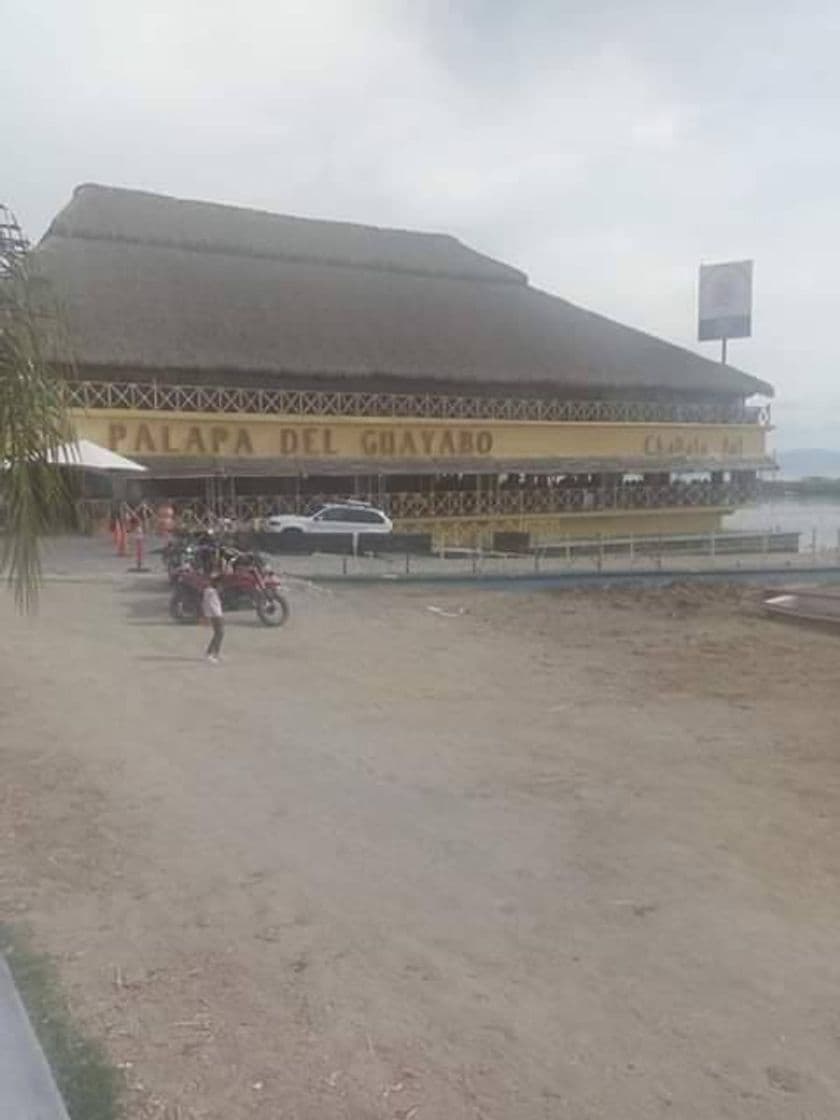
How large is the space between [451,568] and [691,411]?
21.2m

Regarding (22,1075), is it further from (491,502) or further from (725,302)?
(725,302)

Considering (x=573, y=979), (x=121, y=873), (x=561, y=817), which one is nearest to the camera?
(x=573, y=979)

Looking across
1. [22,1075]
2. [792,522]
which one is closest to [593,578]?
[792,522]

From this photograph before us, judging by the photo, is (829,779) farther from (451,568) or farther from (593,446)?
(593,446)

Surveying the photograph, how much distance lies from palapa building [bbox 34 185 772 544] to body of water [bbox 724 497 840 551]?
40.0 inches

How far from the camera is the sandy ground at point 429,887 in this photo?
11.6 feet

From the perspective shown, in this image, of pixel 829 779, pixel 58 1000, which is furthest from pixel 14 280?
pixel 829 779

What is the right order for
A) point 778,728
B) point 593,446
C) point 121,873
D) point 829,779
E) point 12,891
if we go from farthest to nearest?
1. point 593,446
2. point 778,728
3. point 829,779
4. point 121,873
5. point 12,891

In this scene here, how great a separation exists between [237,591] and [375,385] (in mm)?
19810

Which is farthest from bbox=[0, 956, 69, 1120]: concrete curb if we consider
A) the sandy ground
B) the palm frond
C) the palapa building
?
the palapa building

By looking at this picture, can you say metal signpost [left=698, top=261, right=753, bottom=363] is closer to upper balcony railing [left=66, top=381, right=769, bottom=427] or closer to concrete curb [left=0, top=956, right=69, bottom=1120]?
upper balcony railing [left=66, top=381, right=769, bottom=427]

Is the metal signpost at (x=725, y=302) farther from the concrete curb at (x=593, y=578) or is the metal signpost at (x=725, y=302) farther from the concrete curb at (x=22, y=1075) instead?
the concrete curb at (x=22, y=1075)

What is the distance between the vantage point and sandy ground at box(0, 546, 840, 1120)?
3.54 m

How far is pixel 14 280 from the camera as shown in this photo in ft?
17.3
